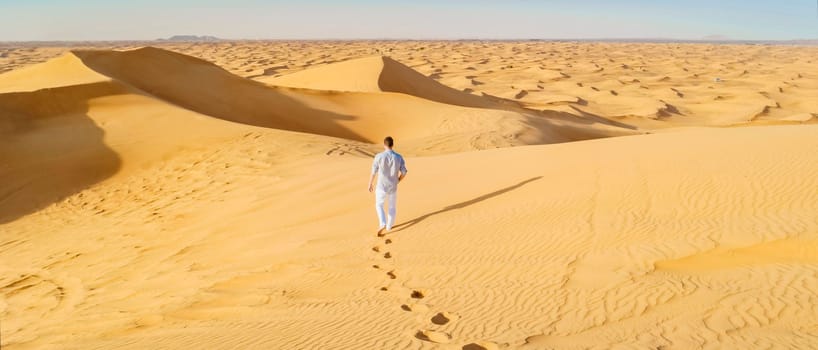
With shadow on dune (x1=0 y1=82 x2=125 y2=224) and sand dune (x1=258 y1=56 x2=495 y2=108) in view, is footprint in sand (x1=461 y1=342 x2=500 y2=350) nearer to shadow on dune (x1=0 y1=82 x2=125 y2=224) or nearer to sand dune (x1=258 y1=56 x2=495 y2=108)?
shadow on dune (x1=0 y1=82 x2=125 y2=224)

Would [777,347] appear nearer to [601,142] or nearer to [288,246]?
[288,246]

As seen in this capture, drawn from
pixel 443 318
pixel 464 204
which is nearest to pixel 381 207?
pixel 464 204

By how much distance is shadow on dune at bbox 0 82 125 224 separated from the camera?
1130cm

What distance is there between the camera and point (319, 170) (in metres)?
11.1

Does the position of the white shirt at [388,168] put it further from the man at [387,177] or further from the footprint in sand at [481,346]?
the footprint in sand at [481,346]

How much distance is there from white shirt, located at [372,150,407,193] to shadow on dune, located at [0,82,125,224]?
649cm

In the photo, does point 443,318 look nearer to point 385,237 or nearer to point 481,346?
point 481,346

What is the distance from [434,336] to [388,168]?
11.0 feet

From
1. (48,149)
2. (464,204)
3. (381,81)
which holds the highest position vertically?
(381,81)

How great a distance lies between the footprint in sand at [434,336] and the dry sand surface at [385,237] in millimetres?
15

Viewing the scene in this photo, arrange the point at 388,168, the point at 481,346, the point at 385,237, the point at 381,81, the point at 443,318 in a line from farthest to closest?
the point at 381,81, the point at 388,168, the point at 385,237, the point at 443,318, the point at 481,346

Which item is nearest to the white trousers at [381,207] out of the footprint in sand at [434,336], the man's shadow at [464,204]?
the man's shadow at [464,204]

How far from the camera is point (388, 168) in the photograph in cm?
770

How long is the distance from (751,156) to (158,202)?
8707 mm
